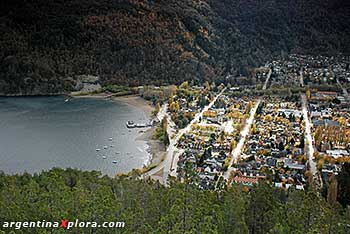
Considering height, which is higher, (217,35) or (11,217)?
(11,217)

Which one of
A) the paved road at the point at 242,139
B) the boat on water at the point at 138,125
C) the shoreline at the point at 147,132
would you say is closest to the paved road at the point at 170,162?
the shoreline at the point at 147,132

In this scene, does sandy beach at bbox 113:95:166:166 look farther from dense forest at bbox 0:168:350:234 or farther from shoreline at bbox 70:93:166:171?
dense forest at bbox 0:168:350:234

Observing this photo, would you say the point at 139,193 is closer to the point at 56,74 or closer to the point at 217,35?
the point at 56,74

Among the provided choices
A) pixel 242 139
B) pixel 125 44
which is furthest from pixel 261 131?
pixel 125 44

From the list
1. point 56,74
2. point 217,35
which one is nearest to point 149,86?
point 56,74

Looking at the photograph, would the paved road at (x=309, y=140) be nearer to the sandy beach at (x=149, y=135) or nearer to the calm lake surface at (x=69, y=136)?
the sandy beach at (x=149, y=135)

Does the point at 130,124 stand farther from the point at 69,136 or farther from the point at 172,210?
the point at 172,210
